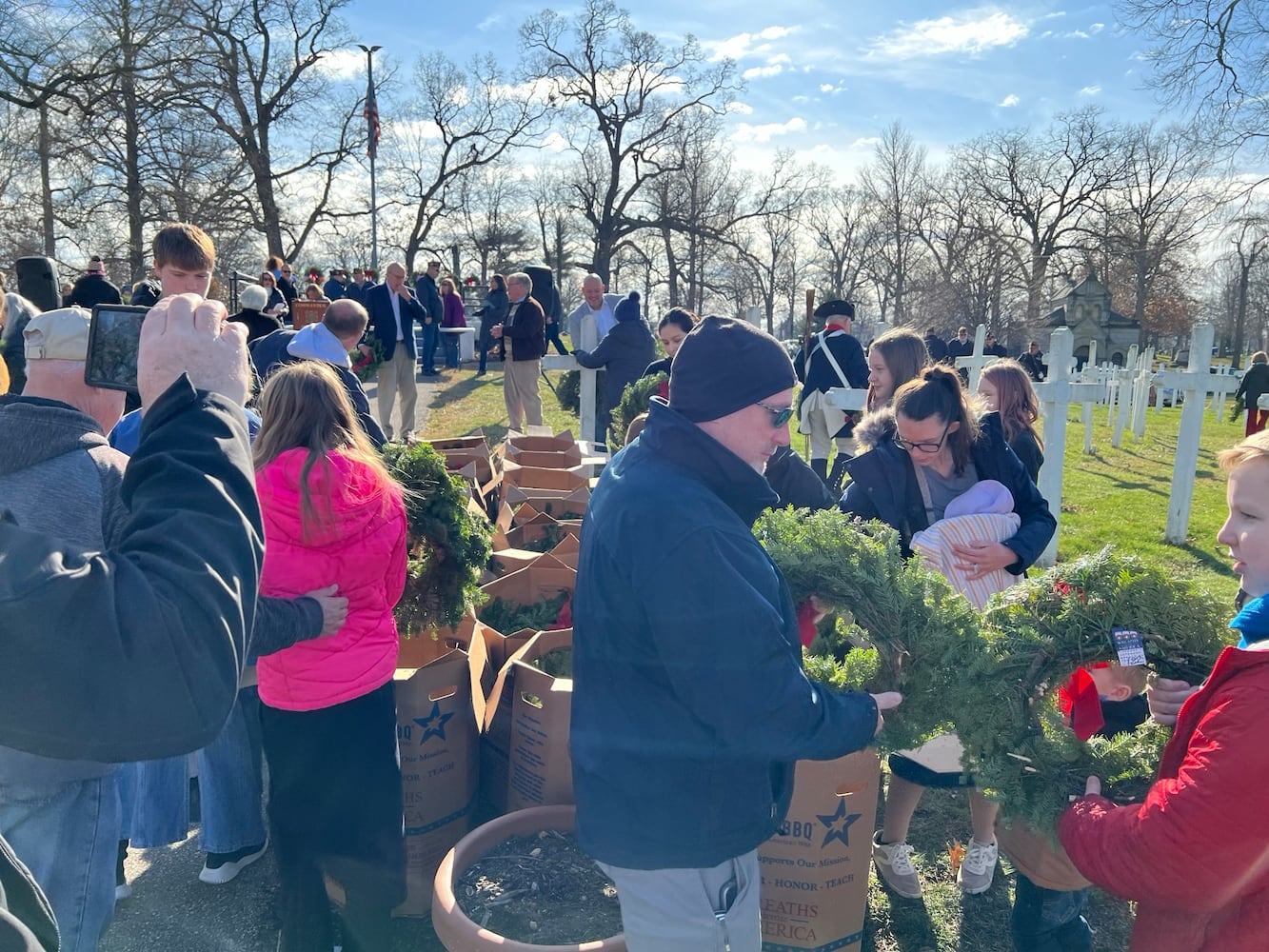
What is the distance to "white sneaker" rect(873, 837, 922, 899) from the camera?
3.28m

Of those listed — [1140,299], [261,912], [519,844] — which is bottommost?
[261,912]

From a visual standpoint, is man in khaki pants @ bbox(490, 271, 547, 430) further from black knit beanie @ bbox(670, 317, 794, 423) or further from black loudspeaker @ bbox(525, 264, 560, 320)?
black knit beanie @ bbox(670, 317, 794, 423)

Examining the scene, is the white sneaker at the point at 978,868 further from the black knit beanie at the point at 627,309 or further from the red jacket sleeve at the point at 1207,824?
the black knit beanie at the point at 627,309

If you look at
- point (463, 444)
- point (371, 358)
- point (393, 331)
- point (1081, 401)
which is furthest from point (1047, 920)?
point (393, 331)

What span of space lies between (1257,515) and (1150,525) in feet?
29.0

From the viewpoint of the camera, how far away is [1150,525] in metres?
9.42

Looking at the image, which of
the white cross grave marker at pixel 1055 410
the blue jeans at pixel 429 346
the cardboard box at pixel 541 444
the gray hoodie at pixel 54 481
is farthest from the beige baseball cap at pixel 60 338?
the blue jeans at pixel 429 346

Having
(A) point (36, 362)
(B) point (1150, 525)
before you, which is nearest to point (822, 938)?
(A) point (36, 362)

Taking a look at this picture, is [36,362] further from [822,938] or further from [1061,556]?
[1061,556]

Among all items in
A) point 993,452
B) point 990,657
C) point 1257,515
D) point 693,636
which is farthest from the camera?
point 993,452

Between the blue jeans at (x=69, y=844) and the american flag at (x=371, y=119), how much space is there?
2922 centimetres

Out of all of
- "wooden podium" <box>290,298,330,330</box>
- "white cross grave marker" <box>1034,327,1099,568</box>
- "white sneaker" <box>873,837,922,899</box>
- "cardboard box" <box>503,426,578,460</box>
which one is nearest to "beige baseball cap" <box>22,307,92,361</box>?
"white sneaker" <box>873,837,922,899</box>

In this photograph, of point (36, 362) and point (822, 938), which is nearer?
point (36, 362)

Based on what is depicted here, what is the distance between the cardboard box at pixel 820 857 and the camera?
8.82 ft
